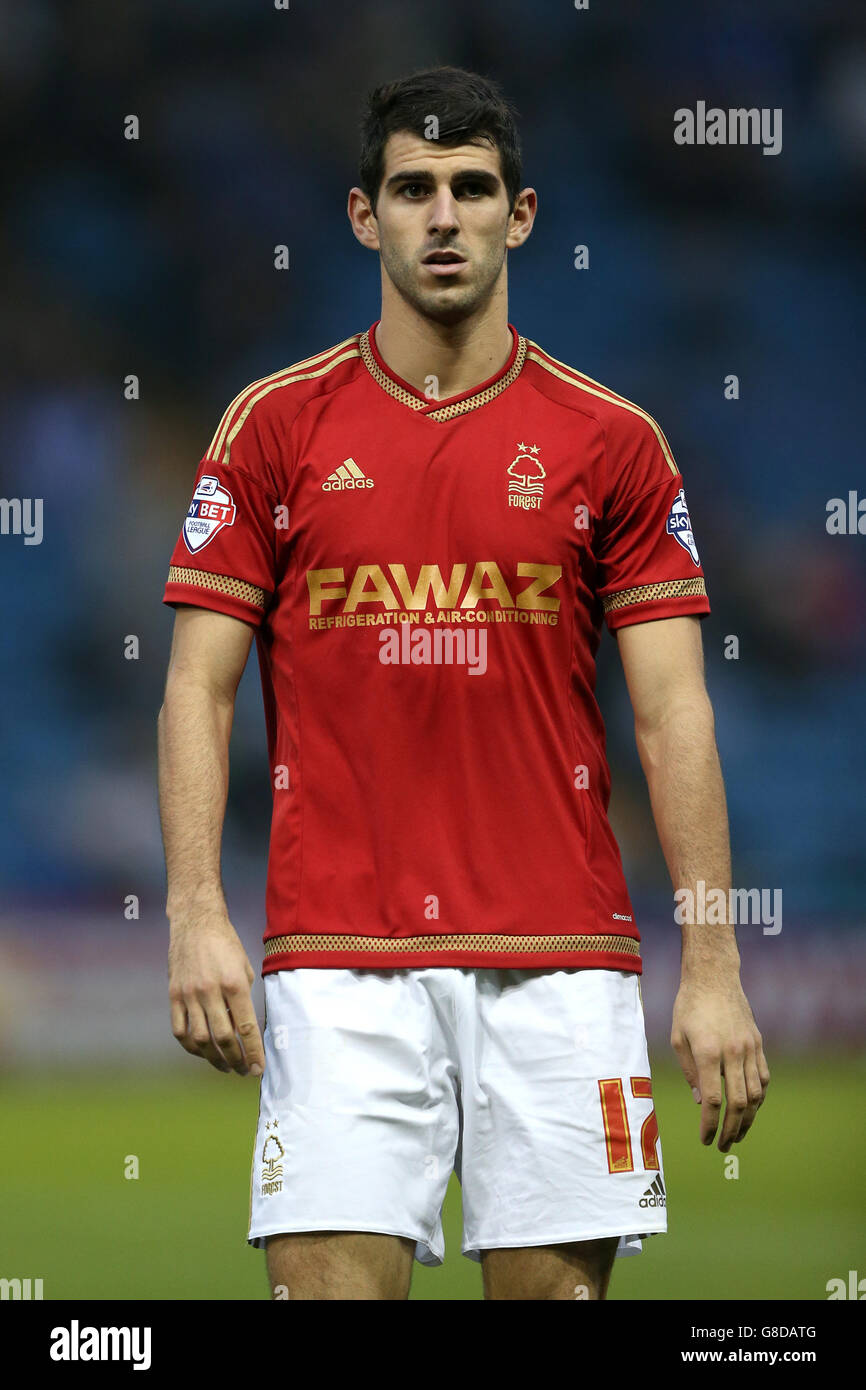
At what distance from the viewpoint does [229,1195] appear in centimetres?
770

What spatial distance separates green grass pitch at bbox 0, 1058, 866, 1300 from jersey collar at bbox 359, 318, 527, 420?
2.38 m

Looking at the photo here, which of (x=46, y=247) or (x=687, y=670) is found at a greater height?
(x=46, y=247)

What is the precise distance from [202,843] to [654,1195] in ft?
3.08

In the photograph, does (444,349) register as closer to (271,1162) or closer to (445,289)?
(445,289)

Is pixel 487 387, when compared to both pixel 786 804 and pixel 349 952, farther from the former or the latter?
pixel 786 804

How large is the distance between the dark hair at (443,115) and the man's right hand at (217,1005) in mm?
1379

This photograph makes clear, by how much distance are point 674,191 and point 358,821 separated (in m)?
8.72

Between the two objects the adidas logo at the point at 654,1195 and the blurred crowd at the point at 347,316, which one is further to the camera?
the blurred crowd at the point at 347,316

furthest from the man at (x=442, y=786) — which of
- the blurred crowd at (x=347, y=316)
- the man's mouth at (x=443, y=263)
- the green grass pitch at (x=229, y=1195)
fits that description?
the blurred crowd at (x=347, y=316)

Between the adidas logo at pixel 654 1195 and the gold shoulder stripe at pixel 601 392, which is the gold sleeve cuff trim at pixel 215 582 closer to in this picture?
the gold shoulder stripe at pixel 601 392

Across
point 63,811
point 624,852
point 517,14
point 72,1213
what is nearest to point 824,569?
point 624,852

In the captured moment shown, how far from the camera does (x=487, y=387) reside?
3.33 m

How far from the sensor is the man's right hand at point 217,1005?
2.84m

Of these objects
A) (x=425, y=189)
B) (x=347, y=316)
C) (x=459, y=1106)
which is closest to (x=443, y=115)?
(x=425, y=189)
